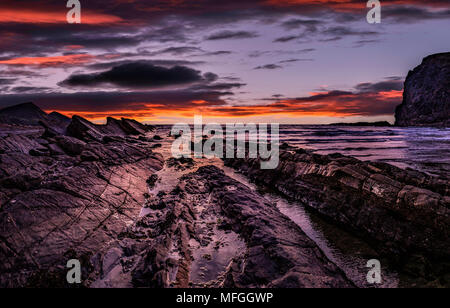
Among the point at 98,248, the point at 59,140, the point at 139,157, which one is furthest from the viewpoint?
the point at 139,157

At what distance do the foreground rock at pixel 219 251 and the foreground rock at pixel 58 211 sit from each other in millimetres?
874

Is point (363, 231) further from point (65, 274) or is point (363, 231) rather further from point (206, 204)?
point (65, 274)

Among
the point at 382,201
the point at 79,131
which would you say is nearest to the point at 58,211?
the point at 382,201

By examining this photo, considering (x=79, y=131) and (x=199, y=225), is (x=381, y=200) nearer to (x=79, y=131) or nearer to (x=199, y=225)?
(x=199, y=225)

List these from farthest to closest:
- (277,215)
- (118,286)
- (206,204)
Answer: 1. (206,204)
2. (277,215)
3. (118,286)

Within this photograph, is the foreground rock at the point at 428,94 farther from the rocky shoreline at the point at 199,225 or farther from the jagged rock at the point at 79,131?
the jagged rock at the point at 79,131

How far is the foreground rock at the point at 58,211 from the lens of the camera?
238 inches

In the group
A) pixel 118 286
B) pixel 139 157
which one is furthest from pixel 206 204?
pixel 139 157

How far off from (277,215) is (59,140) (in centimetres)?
1496

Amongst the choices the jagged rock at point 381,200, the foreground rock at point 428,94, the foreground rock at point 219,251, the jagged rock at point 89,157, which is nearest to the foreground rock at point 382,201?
the jagged rock at point 381,200

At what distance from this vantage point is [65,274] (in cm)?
596
